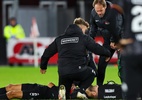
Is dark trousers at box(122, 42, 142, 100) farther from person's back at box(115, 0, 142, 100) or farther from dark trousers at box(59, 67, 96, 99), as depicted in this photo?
dark trousers at box(59, 67, 96, 99)

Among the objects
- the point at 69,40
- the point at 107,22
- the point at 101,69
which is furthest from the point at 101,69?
the point at 69,40

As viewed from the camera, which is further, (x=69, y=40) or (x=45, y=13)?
(x=45, y=13)

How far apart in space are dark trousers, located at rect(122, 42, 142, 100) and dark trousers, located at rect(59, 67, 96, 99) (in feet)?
13.3

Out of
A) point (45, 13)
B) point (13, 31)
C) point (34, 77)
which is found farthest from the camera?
point (45, 13)

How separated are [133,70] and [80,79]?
14.5 feet

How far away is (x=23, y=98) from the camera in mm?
12383

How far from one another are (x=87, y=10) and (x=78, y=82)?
2338cm

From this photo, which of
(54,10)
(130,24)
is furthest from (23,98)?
(54,10)

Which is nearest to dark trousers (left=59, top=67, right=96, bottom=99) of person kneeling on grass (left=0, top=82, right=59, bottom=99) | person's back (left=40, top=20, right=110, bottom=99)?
person's back (left=40, top=20, right=110, bottom=99)

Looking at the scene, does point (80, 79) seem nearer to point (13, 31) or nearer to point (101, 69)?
point (101, 69)

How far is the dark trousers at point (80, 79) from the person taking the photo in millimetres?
11701

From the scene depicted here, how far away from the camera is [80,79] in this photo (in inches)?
469

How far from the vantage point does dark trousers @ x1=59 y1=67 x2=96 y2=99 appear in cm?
1170

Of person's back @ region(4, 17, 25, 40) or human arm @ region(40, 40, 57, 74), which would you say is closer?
human arm @ region(40, 40, 57, 74)
